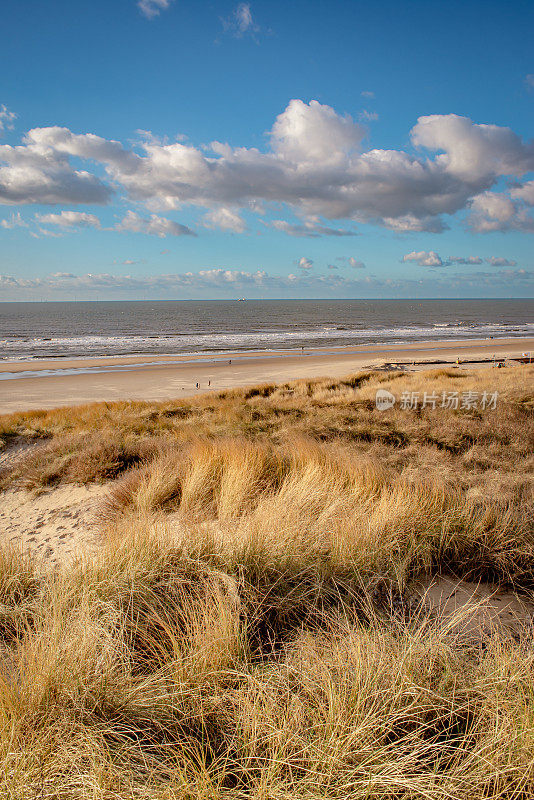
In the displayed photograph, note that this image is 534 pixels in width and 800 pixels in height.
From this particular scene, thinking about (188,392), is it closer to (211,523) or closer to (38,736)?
(211,523)

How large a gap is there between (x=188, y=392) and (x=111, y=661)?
64.6 feet

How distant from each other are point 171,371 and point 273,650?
28096 mm

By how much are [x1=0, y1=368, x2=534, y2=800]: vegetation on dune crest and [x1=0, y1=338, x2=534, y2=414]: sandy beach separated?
16.7 meters

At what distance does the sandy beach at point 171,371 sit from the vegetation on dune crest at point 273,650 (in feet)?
54.7

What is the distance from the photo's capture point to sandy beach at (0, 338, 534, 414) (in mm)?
21766

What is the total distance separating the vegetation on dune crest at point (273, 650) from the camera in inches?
73.4

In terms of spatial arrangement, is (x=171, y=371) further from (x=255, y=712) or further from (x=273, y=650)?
(x=255, y=712)

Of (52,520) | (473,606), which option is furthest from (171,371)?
(473,606)

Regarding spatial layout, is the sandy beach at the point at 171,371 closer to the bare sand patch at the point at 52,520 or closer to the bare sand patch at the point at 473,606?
the bare sand patch at the point at 52,520

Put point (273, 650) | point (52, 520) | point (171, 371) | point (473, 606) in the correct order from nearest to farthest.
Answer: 1. point (273, 650)
2. point (473, 606)
3. point (52, 520)
4. point (171, 371)

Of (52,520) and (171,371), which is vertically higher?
(171,371)

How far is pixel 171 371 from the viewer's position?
96.7 feet

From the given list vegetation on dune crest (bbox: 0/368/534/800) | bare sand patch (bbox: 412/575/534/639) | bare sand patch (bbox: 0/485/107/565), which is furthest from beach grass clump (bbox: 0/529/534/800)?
bare sand patch (bbox: 0/485/107/565)

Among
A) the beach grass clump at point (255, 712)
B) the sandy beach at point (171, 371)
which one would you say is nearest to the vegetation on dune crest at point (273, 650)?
the beach grass clump at point (255, 712)
